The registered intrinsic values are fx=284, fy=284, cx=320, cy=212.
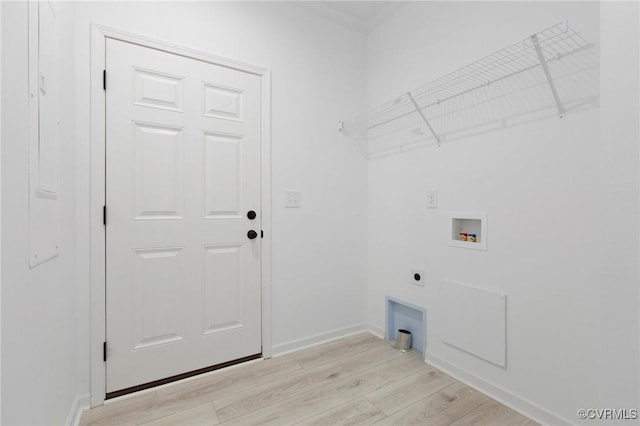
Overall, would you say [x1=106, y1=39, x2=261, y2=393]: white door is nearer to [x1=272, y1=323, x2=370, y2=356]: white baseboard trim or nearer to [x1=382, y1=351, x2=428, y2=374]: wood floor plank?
[x1=272, y1=323, x2=370, y2=356]: white baseboard trim

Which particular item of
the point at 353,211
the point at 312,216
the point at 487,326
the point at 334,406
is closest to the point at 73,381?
the point at 334,406

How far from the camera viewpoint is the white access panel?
1.54 m

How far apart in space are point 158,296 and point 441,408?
5.51 ft

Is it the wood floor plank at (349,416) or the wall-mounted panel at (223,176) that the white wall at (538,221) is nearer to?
the wood floor plank at (349,416)

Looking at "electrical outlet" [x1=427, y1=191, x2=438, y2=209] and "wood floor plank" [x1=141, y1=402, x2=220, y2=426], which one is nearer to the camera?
"wood floor plank" [x1=141, y1=402, x2=220, y2=426]

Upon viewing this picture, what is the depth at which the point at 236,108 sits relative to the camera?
190 centimetres

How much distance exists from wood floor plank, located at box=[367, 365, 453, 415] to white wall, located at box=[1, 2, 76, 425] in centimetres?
144

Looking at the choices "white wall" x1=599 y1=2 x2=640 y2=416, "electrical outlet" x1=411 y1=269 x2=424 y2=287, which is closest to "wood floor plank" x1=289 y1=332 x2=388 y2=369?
"electrical outlet" x1=411 y1=269 x2=424 y2=287

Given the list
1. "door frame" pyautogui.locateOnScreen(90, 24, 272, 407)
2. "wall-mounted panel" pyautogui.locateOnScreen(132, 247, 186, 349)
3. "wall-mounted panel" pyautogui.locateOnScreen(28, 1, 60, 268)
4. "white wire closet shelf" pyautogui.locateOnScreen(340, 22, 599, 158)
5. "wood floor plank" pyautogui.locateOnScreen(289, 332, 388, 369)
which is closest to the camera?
"wall-mounted panel" pyautogui.locateOnScreen(28, 1, 60, 268)

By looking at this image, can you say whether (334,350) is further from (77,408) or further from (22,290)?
(22,290)

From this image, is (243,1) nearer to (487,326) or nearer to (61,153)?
(61,153)

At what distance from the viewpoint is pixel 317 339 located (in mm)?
2207

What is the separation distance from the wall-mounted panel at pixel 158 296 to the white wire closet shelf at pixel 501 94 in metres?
1.60

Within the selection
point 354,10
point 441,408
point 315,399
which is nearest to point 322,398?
point 315,399
